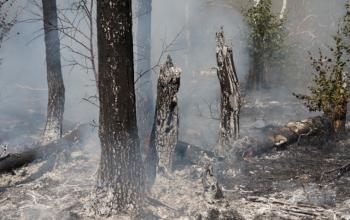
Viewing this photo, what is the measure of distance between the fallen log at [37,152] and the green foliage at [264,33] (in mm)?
6837

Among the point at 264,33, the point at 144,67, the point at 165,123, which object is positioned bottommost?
the point at 165,123

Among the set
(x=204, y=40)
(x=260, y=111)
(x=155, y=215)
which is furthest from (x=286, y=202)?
(x=204, y=40)

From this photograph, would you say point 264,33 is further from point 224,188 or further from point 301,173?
point 224,188

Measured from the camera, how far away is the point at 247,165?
24.8ft

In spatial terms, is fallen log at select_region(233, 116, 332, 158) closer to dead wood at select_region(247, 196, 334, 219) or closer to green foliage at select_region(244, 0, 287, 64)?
dead wood at select_region(247, 196, 334, 219)

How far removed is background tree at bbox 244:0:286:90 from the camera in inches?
508

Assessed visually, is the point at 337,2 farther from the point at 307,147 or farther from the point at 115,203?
the point at 115,203

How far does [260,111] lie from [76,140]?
5.53 meters

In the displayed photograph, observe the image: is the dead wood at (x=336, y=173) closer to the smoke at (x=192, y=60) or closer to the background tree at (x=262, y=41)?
the smoke at (x=192, y=60)

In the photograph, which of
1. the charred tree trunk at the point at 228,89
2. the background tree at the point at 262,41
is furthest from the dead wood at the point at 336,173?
the background tree at the point at 262,41

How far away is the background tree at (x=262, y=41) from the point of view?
1291cm

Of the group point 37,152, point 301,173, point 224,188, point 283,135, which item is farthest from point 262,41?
point 37,152

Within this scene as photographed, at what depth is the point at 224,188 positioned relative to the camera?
257 inches

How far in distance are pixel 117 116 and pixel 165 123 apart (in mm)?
1548
